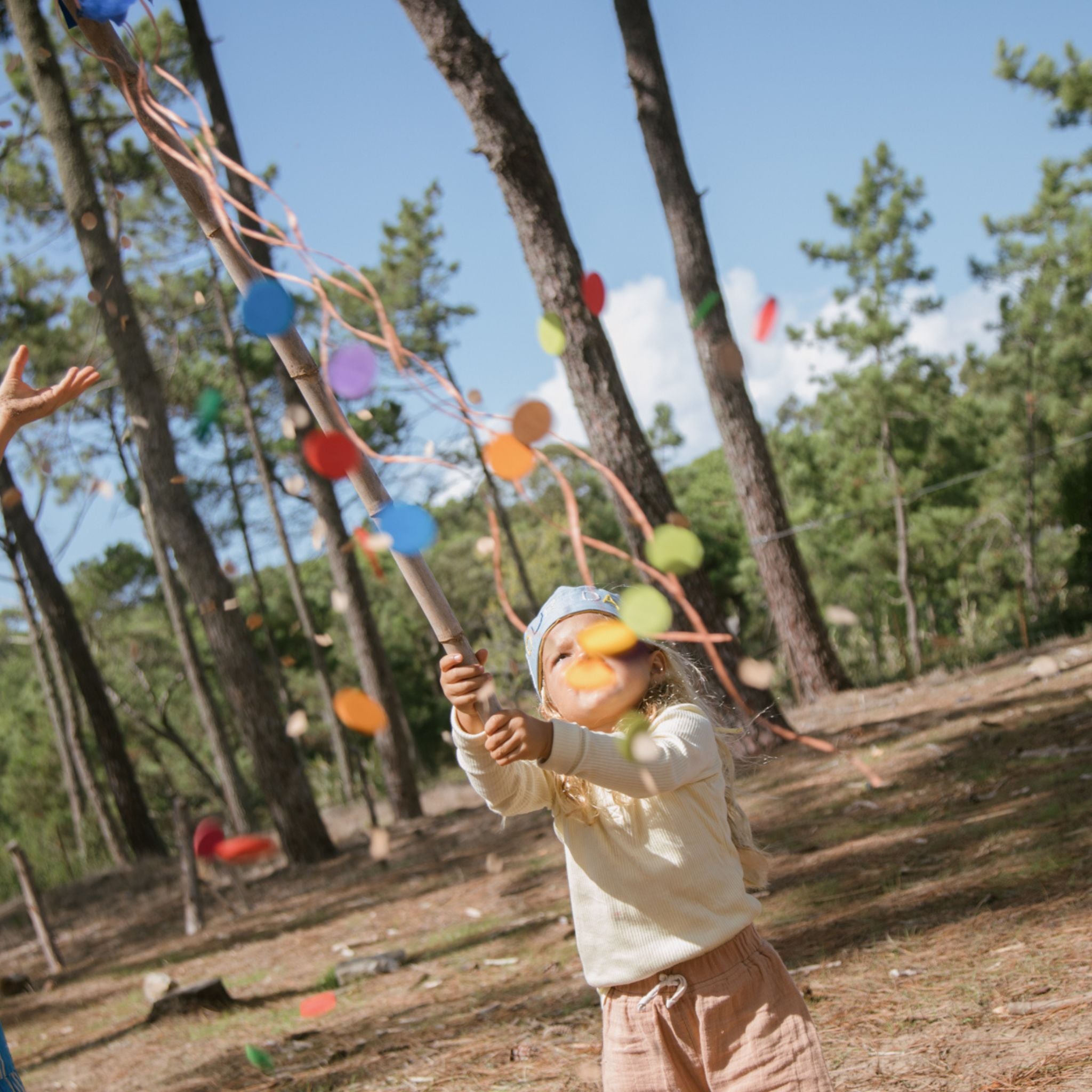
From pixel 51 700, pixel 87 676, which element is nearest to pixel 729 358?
pixel 87 676

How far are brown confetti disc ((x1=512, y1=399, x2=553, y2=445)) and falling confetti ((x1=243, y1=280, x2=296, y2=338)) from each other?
27.4 inches

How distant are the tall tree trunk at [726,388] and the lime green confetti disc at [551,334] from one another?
6.91 ft

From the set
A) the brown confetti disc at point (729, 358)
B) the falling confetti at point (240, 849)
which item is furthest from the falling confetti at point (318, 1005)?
the brown confetti disc at point (729, 358)

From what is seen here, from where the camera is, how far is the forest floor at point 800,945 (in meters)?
2.20

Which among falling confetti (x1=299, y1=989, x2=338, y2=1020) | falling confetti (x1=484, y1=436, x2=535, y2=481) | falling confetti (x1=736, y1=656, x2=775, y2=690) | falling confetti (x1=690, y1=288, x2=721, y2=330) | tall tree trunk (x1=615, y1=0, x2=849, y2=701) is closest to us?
falling confetti (x1=484, y1=436, x2=535, y2=481)

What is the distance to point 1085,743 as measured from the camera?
3947 millimetres

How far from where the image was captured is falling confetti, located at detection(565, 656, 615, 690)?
1574 millimetres

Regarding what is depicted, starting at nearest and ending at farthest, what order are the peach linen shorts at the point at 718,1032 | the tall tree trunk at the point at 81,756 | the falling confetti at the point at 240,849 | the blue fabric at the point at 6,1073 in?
the peach linen shorts at the point at 718,1032 < the blue fabric at the point at 6,1073 < the falling confetti at the point at 240,849 < the tall tree trunk at the point at 81,756

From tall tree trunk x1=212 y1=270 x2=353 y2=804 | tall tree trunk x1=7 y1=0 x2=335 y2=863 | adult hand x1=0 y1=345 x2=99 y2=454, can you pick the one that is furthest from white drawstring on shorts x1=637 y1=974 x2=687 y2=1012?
tall tree trunk x1=212 y1=270 x2=353 y2=804

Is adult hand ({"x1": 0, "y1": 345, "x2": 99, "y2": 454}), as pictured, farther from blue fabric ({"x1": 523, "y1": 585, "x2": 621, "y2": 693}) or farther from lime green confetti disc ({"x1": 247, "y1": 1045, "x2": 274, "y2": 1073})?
lime green confetti disc ({"x1": 247, "y1": 1045, "x2": 274, "y2": 1073})

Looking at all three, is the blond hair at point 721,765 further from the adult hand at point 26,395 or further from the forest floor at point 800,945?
the adult hand at point 26,395

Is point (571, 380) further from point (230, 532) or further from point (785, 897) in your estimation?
point (230, 532)

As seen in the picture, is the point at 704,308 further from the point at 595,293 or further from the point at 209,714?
the point at 209,714

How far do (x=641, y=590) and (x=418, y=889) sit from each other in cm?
410
